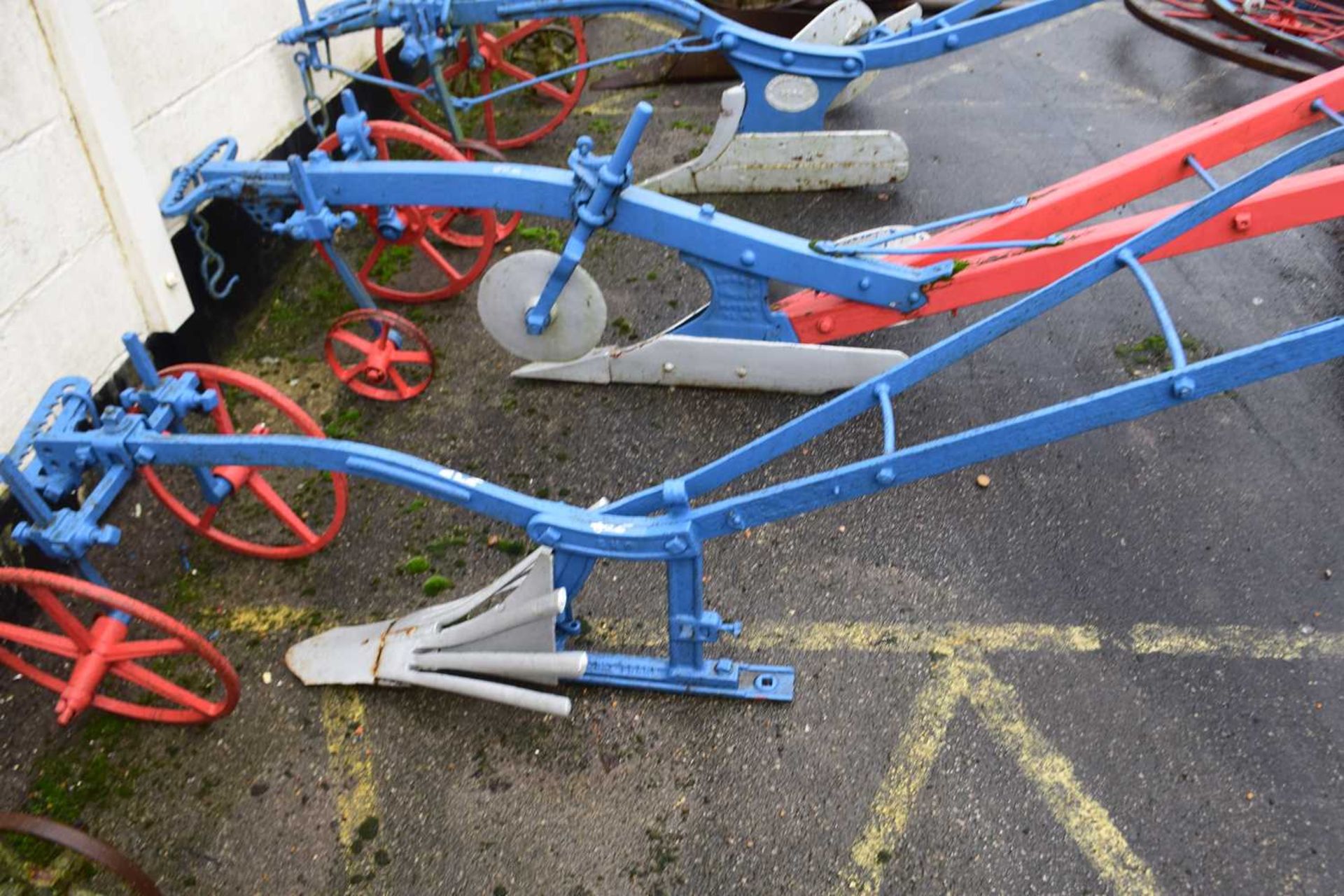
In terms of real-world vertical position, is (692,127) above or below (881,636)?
above

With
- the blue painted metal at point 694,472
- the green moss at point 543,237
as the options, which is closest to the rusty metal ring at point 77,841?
the blue painted metal at point 694,472

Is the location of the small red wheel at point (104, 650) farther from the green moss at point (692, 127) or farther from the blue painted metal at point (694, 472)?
the green moss at point (692, 127)

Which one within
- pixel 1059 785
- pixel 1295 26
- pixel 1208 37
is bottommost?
pixel 1059 785

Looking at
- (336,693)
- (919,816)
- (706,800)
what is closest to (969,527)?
(919,816)

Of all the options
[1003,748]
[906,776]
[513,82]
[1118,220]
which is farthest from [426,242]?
[1003,748]

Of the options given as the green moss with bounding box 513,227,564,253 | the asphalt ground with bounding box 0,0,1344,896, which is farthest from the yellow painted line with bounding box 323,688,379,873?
the green moss with bounding box 513,227,564,253

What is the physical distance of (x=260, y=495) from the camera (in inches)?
117

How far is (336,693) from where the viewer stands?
281cm

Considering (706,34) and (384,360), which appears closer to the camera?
(384,360)

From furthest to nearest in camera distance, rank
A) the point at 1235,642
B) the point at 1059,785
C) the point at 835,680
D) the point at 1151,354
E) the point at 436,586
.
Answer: the point at 1151,354, the point at 436,586, the point at 1235,642, the point at 835,680, the point at 1059,785

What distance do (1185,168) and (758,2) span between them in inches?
159

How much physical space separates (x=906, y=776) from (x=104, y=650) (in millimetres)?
2161

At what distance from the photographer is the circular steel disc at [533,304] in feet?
10.7

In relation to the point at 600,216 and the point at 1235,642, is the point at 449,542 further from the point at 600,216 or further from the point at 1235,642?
the point at 1235,642
